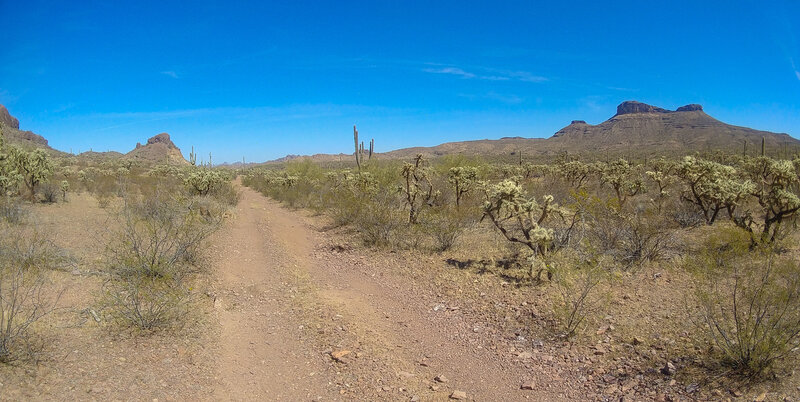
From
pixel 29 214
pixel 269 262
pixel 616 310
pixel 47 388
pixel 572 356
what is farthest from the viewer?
pixel 29 214

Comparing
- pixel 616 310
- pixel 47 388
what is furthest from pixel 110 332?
pixel 616 310

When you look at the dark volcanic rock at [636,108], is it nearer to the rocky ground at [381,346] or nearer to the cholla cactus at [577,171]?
the cholla cactus at [577,171]

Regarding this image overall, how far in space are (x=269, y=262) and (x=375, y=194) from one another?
5.81 m

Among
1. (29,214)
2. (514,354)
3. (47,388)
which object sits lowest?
(514,354)

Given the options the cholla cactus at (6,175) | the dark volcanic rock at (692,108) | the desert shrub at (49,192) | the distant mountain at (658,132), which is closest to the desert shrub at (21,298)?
the cholla cactus at (6,175)

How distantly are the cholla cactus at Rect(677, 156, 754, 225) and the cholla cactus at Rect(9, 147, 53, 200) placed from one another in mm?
22817

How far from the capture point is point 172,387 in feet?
14.3

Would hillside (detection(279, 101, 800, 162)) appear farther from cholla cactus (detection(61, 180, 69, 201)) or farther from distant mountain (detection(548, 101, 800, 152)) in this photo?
cholla cactus (detection(61, 180, 69, 201))

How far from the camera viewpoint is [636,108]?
127 metres

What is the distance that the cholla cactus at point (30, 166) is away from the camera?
1520cm

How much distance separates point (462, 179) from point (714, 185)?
23.6 ft

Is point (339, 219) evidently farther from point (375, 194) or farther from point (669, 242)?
point (669, 242)

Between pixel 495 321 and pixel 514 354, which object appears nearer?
Answer: pixel 514 354

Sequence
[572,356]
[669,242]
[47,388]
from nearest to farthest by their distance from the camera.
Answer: [47,388]
[572,356]
[669,242]
